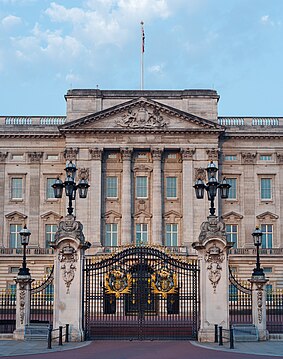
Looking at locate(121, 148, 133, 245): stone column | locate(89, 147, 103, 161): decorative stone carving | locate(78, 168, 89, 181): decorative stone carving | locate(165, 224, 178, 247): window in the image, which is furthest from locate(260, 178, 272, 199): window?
locate(78, 168, 89, 181): decorative stone carving

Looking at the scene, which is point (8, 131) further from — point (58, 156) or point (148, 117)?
point (148, 117)

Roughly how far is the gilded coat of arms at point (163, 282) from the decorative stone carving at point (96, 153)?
33.0m

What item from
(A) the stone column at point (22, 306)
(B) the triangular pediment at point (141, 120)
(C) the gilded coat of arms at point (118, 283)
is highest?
(B) the triangular pediment at point (141, 120)

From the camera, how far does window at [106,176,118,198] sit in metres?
64.6

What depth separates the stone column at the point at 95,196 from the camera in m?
62.6

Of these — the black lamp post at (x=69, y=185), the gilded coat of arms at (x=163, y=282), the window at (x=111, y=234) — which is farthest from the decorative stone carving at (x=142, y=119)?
the gilded coat of arms at (x=163, y=282)

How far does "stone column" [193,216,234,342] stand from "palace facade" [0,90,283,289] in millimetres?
31543

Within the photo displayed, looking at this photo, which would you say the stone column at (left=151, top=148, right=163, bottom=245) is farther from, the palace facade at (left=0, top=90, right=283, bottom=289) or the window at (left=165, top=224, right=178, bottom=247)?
the window at (left=165, top=224, right=178, bottom=247)

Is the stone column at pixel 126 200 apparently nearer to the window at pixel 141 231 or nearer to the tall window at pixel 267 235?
the window at pixel 141 231

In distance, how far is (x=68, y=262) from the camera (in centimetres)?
3023

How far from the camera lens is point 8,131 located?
66.1m

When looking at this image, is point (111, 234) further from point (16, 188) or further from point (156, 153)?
point (16, 188)

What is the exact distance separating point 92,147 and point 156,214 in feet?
29.5

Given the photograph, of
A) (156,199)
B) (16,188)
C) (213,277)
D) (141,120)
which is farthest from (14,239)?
(213,277)
